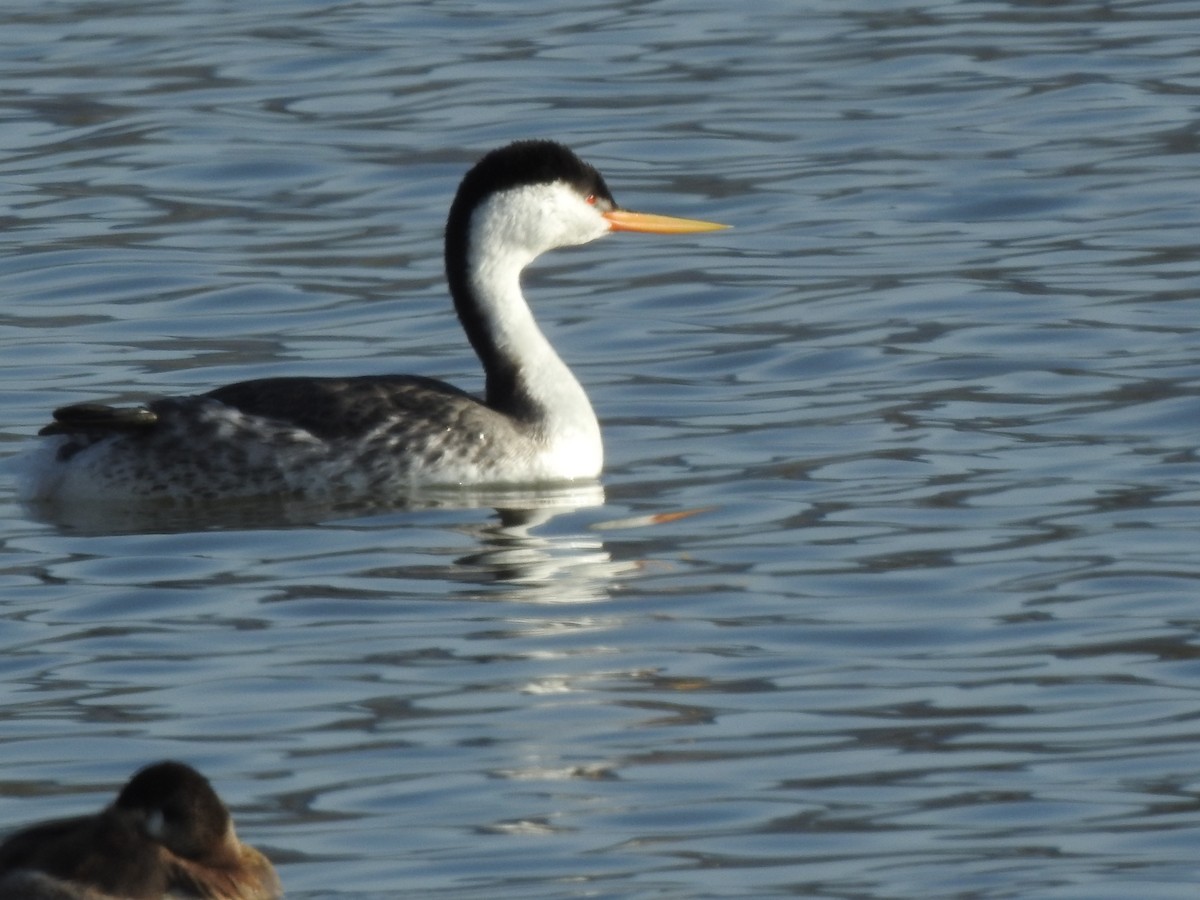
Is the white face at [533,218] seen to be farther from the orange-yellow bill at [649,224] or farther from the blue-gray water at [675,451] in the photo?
the blue-gray water at [675,451]

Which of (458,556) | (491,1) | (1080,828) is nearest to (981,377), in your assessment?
(458,556)

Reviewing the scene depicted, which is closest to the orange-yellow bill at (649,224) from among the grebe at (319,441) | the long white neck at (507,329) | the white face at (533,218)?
the white face at (533,218)

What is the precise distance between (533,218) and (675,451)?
1.17 metres

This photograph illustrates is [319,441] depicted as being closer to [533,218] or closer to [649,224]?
[533,218]

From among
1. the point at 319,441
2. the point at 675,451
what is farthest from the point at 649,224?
the point at 319,441

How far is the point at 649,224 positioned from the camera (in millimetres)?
14453

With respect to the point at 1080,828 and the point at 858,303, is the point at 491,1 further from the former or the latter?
the point at 1080,828

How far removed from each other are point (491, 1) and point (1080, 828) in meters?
16.4

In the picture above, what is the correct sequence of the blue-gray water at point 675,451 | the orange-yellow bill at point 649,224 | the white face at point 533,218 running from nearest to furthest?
the blue-gray water at point 675,451 → the white face at point 533,218 → the orange-yellow bill at point 649,224

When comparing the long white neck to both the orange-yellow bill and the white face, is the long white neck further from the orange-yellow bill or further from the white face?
the orange-yellow bill

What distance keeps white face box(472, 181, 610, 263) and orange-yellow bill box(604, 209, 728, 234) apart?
0.64 ft

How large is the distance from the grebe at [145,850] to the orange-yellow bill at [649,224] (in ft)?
22.4

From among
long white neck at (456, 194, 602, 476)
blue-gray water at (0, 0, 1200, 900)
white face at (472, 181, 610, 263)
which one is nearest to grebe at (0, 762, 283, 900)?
blue-gray water at (0, 0, 1200, 900)

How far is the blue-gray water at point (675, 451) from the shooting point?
28.4ft
